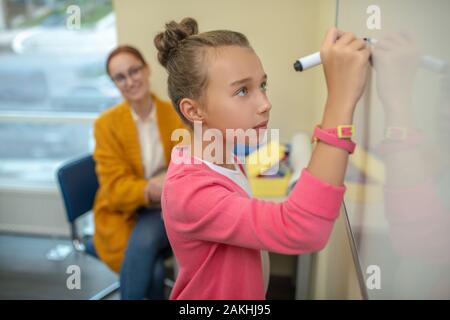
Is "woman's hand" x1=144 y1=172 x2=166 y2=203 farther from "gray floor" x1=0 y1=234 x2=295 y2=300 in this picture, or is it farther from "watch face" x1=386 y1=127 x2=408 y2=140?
"watch face" x1=386 y1=127 x2=408 y2=140

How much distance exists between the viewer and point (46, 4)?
91.5 inches

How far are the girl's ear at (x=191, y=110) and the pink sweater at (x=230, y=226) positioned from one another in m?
0.07

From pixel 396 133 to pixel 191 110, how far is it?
11.6 inches

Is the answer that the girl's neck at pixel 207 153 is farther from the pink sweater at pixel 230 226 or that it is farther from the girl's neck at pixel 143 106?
the girl's neck at pixel 143 106

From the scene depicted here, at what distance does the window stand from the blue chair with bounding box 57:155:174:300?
670mm

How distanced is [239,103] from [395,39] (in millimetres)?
215

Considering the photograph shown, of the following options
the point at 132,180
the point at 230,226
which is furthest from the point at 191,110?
the point at 132,180

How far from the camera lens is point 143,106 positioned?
1.61m

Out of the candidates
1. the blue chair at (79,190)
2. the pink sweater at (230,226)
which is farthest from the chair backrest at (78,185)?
the pink sweater at (230,226)

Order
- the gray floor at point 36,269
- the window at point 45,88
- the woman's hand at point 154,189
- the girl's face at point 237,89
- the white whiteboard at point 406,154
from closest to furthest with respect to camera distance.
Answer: the white whiteboard at point 406,154 < the girl's face at point 237,89 < the woman's hand at point 154,189 < the gray floor at point 36,269 < the window at point 45,88

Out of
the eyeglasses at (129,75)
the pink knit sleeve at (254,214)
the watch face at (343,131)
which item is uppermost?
the eyeglasses at (129,75)

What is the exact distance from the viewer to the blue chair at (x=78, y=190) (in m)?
1.66

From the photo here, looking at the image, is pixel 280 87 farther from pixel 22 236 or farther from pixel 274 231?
pixel 22 236

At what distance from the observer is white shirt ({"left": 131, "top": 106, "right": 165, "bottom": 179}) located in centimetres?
153
